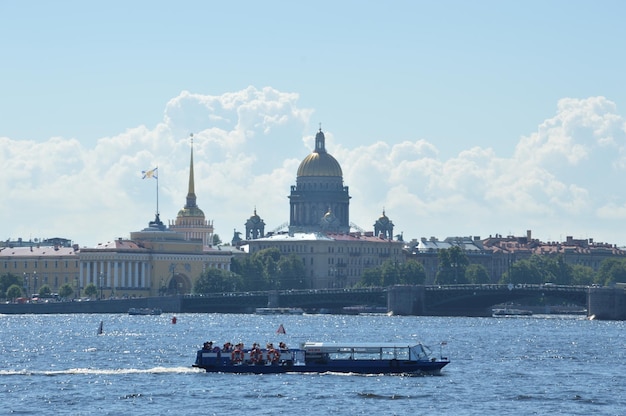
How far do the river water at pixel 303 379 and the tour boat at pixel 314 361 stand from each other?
69cm

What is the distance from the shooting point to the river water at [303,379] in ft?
221

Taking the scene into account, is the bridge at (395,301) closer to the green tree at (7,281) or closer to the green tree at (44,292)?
the green tree at (44,292)

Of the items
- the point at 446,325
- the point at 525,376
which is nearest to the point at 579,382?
the point at 525,376

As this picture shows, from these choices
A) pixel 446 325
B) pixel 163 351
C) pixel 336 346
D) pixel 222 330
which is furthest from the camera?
pixel 446 325

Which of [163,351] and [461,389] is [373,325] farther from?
[461,389]

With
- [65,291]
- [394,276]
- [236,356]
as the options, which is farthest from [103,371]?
[394,276]

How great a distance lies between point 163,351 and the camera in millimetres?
96500

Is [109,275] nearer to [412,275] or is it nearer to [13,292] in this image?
[13,292]

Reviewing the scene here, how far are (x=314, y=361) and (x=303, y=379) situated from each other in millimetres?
2689

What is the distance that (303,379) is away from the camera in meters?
76.9

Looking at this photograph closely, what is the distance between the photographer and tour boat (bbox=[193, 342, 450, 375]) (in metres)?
79.2

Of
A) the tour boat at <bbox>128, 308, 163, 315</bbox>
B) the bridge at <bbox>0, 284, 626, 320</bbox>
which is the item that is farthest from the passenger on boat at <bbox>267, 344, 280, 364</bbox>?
the tour boat at <bbox>128, 308, 163, 315</bbox>

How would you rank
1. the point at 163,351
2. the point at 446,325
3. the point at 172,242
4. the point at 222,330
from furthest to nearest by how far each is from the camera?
the point at 172,242, the point at 446,325, the point at 222,330, the point at 163,351

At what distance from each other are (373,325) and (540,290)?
523 inches
